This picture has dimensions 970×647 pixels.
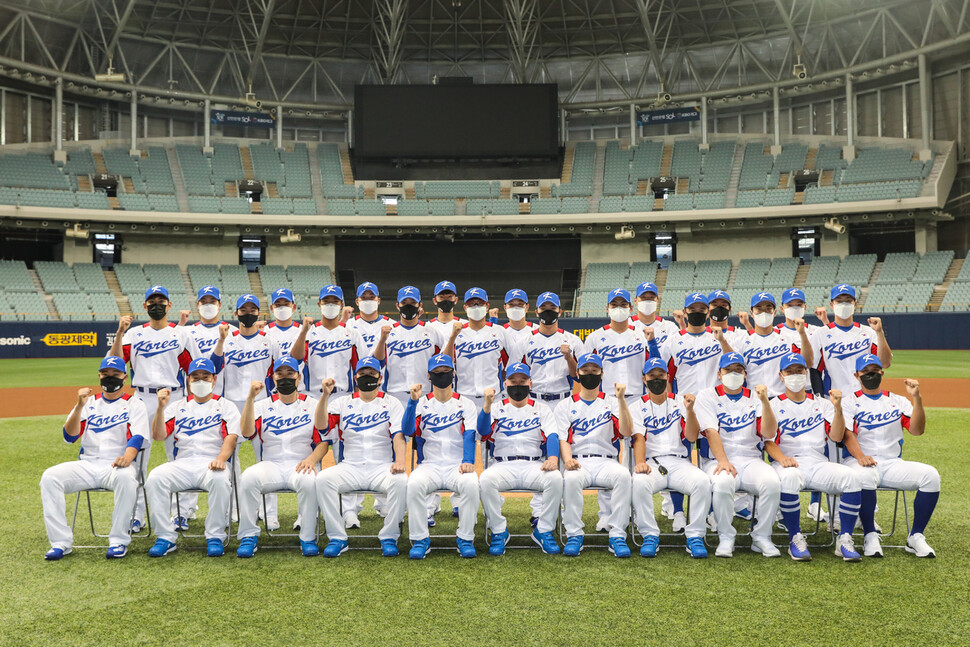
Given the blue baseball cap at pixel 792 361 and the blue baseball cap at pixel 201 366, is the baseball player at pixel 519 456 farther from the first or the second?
the blue baseball cap at pixel 201 366

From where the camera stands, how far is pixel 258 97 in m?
42.1

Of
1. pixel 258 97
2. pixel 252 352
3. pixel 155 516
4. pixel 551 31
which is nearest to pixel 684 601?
pixel 155 516

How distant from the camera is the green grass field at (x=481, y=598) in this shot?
15.9 ft

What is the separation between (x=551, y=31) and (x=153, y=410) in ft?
120

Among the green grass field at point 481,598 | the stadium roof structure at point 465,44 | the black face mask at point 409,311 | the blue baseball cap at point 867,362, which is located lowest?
the green grass field at point 481,598

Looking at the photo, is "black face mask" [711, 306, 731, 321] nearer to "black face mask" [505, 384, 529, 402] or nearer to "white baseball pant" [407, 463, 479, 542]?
"black face mask" [505, 384, 529, 402]

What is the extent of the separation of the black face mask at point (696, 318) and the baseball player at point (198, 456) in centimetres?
511

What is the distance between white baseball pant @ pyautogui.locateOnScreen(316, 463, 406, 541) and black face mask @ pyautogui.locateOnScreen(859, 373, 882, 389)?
456 centimetres

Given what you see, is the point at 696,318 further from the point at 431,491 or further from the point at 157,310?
the point at 157,310

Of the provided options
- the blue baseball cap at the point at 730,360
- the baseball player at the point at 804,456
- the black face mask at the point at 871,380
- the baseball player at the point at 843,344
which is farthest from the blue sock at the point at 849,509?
the baseball player at the point at 843,344

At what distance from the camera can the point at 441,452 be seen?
714 cm

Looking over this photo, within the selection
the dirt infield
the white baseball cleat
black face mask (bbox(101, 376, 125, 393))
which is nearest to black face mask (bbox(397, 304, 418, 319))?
black face mask (bbox(101, 376, 125, 393))

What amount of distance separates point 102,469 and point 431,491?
10.4ft

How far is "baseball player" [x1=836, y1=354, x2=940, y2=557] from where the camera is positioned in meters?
6.46
